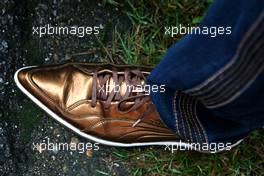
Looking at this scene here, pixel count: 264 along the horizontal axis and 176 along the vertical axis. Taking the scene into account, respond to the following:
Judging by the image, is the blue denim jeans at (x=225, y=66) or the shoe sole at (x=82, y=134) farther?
the shoe sole at (x=82, y=134)

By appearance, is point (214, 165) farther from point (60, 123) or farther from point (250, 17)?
point (250, 17)

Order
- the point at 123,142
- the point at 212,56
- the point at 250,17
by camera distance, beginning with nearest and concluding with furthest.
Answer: the point at 250,17 → the point at 212,56 → the point at 123,142

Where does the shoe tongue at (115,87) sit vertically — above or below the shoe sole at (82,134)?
above

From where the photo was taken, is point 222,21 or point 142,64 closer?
point 222,21

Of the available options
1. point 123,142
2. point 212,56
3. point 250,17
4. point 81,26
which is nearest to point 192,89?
point 212,56

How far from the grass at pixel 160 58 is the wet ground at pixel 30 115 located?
46mm

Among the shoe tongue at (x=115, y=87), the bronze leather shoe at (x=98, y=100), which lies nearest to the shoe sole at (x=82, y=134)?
the bronze leather shoe at (x=98, y=100)

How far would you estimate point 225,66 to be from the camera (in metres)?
0.83

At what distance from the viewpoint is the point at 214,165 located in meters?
1.41

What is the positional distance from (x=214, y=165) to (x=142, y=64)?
34cm

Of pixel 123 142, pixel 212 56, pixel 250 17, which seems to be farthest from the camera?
pixel 123 142

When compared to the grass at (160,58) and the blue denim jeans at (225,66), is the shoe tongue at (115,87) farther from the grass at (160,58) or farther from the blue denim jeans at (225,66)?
the blue denim jeans at (225,66)

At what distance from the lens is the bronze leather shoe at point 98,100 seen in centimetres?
135

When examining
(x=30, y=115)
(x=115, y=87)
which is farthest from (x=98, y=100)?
(x=30, y=115)
